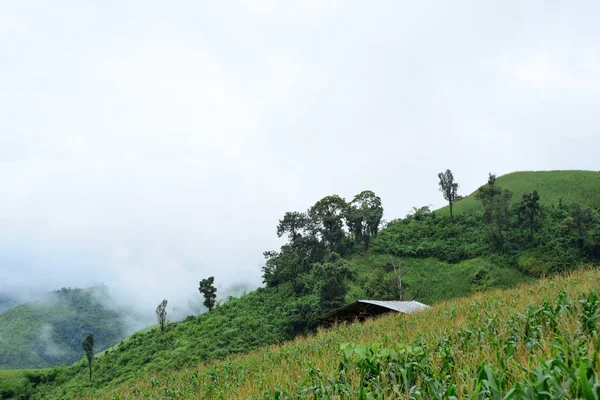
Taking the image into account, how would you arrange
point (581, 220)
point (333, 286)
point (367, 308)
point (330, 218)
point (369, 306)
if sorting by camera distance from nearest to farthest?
point (369, 306)
point (367, 308)
point (333, 286)
point (581, 220)
point (330, 218)

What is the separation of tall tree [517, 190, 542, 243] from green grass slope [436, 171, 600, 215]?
12.5m

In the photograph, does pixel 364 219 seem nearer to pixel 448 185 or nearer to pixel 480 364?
pixel 448 185

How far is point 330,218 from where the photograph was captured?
53.7 metres

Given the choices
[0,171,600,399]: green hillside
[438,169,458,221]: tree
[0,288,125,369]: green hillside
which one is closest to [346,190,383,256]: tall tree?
[0,171,600,399]: green hillside

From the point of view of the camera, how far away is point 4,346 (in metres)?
93.4

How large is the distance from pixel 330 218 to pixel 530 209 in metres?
25.6

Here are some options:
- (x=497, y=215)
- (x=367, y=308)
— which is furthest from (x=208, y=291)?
(x=497, y=215)

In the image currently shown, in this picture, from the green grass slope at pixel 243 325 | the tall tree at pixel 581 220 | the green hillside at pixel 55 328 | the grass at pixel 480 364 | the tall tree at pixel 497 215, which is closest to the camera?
the grass at pixel 480 364

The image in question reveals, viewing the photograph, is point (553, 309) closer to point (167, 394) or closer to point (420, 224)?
point (167, 394)

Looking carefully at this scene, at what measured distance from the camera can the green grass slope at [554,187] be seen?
55331 mm

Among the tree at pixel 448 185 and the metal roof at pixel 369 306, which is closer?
the metal roof at pixel 369 306

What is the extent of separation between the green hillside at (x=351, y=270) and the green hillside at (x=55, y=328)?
187 ft

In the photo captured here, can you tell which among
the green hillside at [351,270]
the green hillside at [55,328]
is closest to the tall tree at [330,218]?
the green hillside at [351,270]

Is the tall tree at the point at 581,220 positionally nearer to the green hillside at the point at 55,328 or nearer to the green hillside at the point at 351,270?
the green hillside at the point at 351,270
